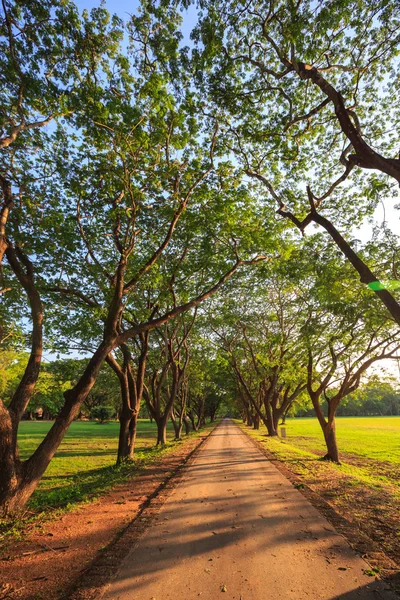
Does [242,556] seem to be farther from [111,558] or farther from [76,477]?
[76,477]

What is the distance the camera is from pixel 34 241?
793 cm

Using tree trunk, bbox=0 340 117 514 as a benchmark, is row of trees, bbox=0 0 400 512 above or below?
above

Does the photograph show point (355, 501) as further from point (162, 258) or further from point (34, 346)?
point (162, 258)

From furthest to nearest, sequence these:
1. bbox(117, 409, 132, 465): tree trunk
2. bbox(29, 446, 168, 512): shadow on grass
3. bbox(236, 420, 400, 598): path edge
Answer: bbox(117, 409, 132, 465): tree trunk < bbox(29, 446, 168, 512): shadow on grass < bbox(236, 420, 400, 598): path edge

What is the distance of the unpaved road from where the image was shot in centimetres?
333

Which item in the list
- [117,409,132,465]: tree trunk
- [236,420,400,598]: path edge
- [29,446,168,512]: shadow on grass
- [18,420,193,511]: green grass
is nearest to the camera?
[236,420,400,598]: path edge

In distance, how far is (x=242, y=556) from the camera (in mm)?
4082

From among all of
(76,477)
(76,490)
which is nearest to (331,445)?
(76,477)

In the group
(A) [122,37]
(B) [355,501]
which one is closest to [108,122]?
(A) [122,37]

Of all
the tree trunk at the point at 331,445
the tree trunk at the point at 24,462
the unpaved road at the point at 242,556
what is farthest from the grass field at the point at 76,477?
the tree trunk at the point at 331,445

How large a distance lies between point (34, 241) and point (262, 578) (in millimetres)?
8293

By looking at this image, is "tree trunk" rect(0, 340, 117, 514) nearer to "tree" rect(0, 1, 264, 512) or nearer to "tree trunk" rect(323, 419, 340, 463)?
"tree" rect(0, 1, 264, 512)

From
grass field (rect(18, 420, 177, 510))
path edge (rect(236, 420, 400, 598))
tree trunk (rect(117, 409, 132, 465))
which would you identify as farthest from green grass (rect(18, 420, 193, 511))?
path edge (rect(236, 420, 400, 598))

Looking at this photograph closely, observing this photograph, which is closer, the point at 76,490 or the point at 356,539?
the point at 356,539
